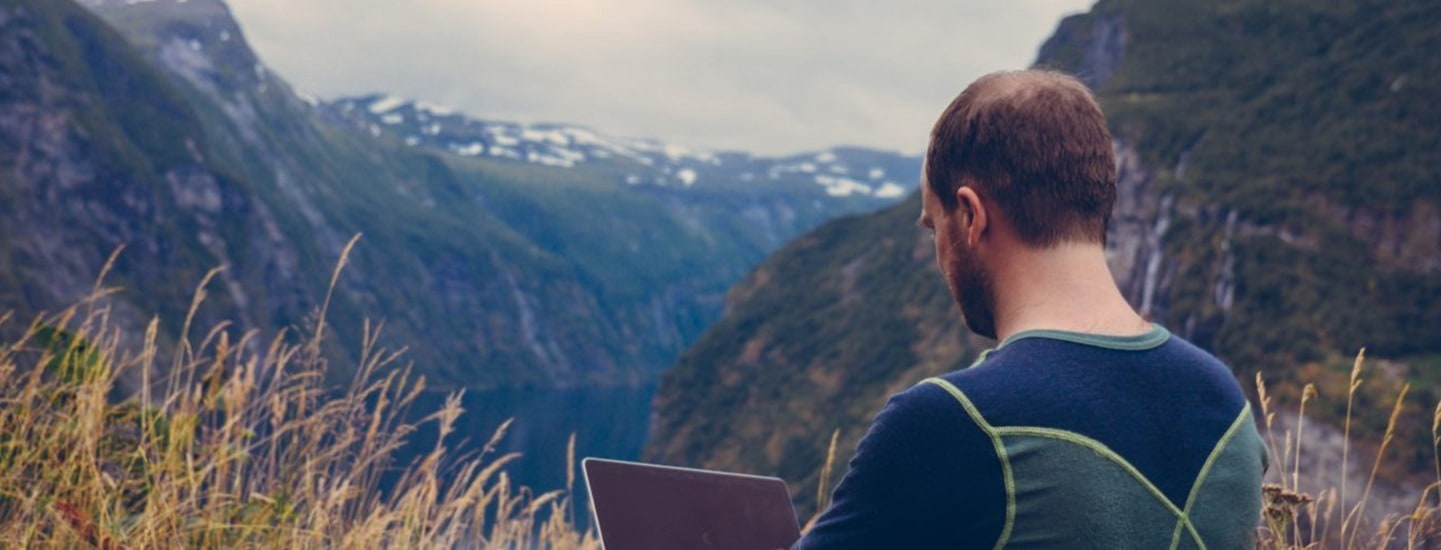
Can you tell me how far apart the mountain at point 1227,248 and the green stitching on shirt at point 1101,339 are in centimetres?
5508

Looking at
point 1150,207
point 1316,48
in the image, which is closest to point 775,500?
point 1150,207

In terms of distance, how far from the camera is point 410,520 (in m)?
4.53

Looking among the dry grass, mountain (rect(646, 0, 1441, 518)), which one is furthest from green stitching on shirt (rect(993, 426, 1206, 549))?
mountain (rect(646, 0, 1441, 518))

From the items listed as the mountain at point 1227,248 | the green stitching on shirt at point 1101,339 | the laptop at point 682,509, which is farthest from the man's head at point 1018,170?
the mountain at point 1227,248

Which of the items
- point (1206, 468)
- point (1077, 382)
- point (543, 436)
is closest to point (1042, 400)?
point (1077, 382)

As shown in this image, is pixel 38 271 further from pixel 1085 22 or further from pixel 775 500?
pixel 775 500

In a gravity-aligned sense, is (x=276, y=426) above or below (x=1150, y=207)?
above

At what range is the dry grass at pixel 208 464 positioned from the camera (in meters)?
4.14

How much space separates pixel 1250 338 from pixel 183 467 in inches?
3423

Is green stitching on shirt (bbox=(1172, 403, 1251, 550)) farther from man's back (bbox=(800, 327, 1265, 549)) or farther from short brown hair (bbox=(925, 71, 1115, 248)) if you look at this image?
short brown hair (bbox=(925, 71, 1115, 248))

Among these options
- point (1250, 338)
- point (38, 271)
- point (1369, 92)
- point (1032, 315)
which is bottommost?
point (38, 271)

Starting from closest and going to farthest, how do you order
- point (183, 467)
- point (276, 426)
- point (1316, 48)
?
1. point (183, 467)
2. point (276, 426)
3. point (1316, 48)

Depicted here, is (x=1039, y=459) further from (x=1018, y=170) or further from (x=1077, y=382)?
(x=1018, y=170)

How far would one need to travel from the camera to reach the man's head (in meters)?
2.32
